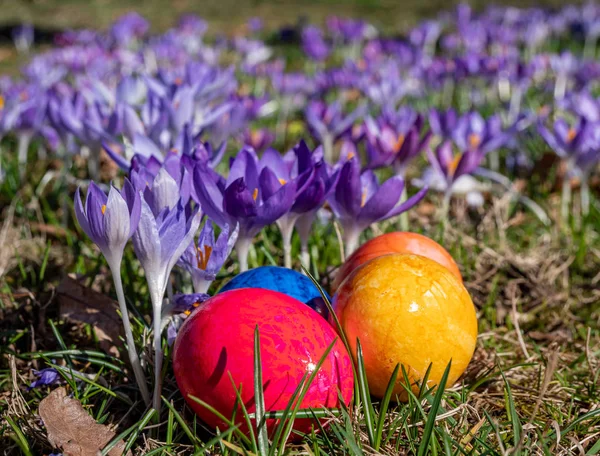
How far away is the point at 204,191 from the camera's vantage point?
166 centimetres

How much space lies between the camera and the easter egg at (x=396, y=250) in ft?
5.82

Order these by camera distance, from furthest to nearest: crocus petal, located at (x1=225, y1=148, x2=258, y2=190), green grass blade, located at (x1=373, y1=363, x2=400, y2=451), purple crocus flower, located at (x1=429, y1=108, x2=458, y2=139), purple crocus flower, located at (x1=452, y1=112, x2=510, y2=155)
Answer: purple crocus flower, located at (x1=429, y1=108, x2=458, y2=139) → purple crocus flower, located at (x1=452, y1=112, x2=510, y2=155) → crocus petal, located at (x1=225, y1=148, x2=258, y2=190) → green grass blade, located at (x1=373, y1=363, x2=400, y2=451)

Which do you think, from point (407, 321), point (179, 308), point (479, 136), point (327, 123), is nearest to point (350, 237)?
point (407, 321)

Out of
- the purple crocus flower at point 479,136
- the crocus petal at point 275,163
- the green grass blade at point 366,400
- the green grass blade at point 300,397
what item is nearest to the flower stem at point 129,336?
the green grass blade at point 300,397

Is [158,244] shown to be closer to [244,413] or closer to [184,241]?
[184,241]

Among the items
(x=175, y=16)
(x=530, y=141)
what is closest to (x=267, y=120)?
(x=530, y=141)

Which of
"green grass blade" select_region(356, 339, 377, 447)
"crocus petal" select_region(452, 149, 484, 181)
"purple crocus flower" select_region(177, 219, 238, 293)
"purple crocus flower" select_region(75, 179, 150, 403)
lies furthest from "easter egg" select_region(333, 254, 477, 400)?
"crocus petal" select_region(452, 149, 484, 181)

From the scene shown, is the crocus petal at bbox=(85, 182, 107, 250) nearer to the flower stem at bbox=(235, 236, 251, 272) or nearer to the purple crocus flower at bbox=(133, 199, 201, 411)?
the purple crocus flower at bbox=(133, 199, 201, 411)

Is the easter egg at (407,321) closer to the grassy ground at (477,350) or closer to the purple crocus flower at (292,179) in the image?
the grassy ground at (477,350)

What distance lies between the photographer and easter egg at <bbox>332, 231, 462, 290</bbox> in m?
1.77

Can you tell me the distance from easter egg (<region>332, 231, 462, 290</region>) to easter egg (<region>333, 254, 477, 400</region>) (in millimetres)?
200

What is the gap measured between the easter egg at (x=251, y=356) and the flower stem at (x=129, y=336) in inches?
4.5

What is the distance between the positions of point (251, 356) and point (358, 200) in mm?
690

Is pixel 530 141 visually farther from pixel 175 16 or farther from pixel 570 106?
pixel 175 16
